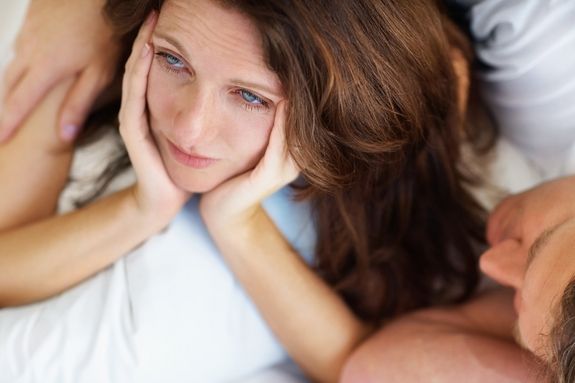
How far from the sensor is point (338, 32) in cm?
96

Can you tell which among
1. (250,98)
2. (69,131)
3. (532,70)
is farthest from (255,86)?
(532,70)

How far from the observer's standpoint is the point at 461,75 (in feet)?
4.39

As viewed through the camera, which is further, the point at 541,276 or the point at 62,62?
the point at 62,62

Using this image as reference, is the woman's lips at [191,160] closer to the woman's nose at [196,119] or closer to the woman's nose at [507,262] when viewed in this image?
the woman's nose at [196,119]

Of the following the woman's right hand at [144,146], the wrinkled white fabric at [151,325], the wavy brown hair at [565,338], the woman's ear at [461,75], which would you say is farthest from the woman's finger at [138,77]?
the wavy brown hair at [565,338]

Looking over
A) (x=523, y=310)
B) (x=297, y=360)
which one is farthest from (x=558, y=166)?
(x=297, y=360)

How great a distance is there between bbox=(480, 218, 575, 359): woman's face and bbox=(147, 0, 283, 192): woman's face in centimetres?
41

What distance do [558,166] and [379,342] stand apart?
51 cm

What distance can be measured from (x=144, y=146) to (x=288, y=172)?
219 mm

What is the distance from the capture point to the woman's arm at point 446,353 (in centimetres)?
117

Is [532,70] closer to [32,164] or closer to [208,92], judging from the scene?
[208,92]

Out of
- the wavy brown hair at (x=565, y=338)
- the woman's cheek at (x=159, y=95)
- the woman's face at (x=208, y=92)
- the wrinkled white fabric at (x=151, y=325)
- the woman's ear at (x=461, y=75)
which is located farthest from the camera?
the woman's ear at (x=461, y=75)

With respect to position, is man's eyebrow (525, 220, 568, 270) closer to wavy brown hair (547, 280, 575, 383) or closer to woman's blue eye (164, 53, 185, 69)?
wavy brown hair (547, 280, 575, 383)

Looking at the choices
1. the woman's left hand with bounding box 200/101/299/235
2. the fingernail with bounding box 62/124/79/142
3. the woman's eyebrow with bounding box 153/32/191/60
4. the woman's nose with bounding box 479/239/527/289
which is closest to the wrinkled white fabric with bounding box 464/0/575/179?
the woman's nose with bounding box 479/239/527/289
